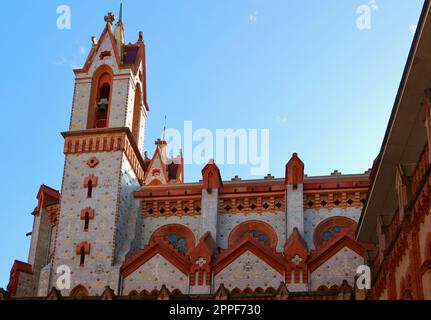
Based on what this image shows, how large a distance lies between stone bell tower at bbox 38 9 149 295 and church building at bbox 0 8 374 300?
0.20ft

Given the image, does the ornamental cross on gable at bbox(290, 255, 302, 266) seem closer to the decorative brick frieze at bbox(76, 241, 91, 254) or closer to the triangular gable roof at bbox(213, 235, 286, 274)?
the triangular gable roof at bbox(213, 235, 286, 274)

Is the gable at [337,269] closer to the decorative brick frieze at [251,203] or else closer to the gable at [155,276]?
the decorative brick frieze at [251,203]

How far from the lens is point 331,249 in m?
40.8

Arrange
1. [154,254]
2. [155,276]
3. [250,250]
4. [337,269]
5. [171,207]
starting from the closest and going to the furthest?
[337,269], [250,250], [155,276], [154,254], [171,207]

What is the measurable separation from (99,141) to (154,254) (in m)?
7.86

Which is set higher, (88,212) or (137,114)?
(137,114)

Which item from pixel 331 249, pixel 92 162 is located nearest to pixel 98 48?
pixel 92 162

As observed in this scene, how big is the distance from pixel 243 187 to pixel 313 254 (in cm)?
645

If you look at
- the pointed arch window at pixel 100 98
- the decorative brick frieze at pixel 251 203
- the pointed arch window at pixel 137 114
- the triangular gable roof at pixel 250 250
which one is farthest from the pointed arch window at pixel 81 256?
the pointed arch window at pixel 137 114

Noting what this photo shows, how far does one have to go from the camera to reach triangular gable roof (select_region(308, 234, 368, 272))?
40656 mm

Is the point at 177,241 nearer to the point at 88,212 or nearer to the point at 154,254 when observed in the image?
the point at 154,254

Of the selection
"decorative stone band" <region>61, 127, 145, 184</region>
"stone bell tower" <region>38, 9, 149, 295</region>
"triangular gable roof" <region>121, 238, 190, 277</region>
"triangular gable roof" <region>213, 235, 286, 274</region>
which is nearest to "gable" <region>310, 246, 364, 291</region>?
"triangular gable roof" <region>213, 235, 286, 274</region>

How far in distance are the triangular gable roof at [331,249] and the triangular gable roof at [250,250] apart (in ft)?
5.43
